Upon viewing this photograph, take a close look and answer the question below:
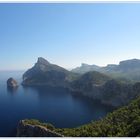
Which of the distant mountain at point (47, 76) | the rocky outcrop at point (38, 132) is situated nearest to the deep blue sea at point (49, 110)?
the rocky outcrop at point (38, 132)

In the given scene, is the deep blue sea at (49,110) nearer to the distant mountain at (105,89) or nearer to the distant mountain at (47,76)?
the distant mountain at (105,89)

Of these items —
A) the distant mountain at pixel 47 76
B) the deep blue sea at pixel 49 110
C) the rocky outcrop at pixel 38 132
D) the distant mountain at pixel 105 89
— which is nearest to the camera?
the rocky outcrop at pixel 38 132

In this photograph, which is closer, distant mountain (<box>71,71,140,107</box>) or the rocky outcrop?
the rocky outcrop

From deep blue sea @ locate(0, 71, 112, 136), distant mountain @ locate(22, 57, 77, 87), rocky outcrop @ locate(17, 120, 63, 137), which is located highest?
distant mountain @ locate(22, 57, 77, 87)

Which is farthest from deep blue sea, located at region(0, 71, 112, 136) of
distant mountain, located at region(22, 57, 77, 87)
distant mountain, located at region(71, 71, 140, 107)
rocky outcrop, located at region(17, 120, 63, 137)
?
distant mountain, located at region(22, 57, 77, 87)

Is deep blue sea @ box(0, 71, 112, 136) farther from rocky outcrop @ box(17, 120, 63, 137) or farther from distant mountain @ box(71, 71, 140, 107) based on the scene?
rocky outcrop @ box(17, 120, 63, 137)

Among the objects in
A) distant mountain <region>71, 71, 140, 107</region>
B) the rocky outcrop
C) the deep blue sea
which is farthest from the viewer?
distant mountain <region>71, 71, 140, 107</region>

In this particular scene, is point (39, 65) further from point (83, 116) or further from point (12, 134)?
point (12, 134)
